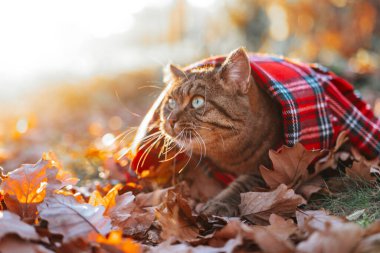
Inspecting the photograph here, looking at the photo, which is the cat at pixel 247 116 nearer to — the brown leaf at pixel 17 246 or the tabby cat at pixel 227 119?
the tabby cat at pixel 227 119

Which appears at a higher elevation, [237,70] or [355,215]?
[237,70]

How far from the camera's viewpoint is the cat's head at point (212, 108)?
231 cm

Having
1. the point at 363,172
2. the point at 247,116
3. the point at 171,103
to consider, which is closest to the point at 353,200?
the point at 363,172

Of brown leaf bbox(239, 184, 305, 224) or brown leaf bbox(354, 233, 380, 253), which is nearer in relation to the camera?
brown leaf bbox(354, 233, 380, 253)

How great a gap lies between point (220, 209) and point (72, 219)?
36.5 inches

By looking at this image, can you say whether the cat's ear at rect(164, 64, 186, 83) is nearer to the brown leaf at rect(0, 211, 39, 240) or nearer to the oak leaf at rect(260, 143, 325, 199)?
the oak leaf at rect(260, 143, 325, 199)

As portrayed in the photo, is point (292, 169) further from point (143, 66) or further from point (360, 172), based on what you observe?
point (143, 66)

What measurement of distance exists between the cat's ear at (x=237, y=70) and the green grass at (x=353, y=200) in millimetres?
689

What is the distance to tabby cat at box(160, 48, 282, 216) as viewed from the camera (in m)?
2.31

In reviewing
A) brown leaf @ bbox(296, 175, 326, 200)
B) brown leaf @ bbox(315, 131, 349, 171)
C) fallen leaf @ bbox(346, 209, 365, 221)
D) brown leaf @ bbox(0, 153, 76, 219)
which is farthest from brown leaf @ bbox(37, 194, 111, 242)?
brown leaf @ bbox(315, 131, 349, 171)

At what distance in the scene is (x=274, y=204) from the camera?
72.7 inches

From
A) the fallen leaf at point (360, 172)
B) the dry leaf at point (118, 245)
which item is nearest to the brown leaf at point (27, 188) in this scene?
the dry leaf at point (118, 245)

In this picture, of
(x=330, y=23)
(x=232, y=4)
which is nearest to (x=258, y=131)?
(x=232, y=4)

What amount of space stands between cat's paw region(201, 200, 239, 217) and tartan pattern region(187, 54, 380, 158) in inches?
16.9
